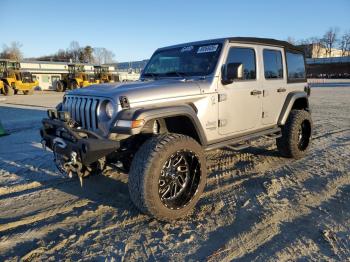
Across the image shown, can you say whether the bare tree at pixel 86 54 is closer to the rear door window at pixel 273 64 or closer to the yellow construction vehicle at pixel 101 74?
the yellow construction vehicle at pixel 101 74

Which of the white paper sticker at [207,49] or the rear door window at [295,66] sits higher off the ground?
the white paper sticker at [207,49]

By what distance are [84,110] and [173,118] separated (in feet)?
3.53

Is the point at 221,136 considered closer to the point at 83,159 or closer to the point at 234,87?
the point at 234,87

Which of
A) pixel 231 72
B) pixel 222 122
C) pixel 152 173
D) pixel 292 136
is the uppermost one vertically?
pixel 231 72

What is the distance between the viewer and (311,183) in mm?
4566

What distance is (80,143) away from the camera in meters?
3.19

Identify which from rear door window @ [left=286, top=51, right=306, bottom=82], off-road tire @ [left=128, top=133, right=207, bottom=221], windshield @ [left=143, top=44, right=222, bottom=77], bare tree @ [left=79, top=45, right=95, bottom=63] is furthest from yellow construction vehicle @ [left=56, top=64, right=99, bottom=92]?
bare tree @ [left=79, top=45, right=95, bottom=63]

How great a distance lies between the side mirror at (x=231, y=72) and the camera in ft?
13.2

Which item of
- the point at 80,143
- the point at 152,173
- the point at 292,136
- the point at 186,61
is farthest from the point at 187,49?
the point at 292,136

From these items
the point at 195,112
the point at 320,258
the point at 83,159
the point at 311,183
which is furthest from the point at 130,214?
the point at 311,183

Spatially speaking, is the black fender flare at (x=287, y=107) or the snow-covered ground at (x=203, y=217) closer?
the snow-covered ground at (x=203, y=217)

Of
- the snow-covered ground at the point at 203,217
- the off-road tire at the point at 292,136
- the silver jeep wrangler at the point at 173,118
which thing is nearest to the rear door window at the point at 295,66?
the silver jeep wrangler at the point at 173,118

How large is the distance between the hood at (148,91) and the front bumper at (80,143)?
467 millimetres

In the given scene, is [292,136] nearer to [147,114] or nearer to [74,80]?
[147,114]
